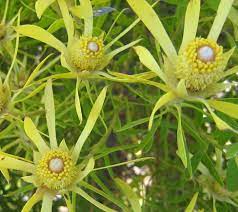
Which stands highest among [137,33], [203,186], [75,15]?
[75,15]

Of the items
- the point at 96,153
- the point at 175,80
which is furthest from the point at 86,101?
the point at 175,80

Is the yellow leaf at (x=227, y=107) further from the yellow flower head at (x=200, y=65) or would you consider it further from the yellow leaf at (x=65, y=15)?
the yellow leaf at (x=65, y=15)

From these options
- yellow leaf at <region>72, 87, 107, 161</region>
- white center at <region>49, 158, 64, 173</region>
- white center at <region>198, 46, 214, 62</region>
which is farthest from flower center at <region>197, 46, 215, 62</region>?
white center at <region>49, 158, 64, 173</region>

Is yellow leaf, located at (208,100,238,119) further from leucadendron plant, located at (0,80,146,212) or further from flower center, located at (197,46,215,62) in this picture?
leucadendron plant, located at (0,80,146,212)

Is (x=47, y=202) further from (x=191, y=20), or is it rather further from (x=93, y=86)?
(x=191, y=20)

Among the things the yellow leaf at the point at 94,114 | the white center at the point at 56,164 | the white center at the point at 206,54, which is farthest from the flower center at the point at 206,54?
the white center at the point at 56,164

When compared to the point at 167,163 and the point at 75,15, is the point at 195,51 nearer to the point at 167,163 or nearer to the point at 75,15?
the point at 75,15
